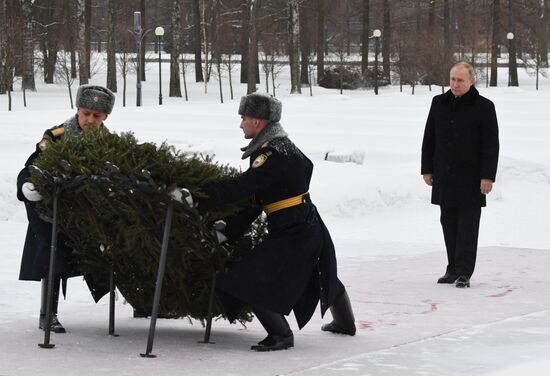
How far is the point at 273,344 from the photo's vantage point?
6176 mm

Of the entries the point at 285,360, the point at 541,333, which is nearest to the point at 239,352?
the point at 285,360

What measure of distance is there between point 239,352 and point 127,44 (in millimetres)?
48198

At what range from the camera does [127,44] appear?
175 ft

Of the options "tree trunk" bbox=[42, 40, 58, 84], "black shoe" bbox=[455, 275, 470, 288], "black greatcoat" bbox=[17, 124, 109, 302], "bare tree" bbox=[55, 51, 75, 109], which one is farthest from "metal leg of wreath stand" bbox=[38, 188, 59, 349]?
"tree trunk" bbox=[42, 40, 58, 84]

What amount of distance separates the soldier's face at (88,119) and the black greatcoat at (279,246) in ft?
3.57

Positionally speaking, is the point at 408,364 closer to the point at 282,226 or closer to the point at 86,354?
the point at 282,226

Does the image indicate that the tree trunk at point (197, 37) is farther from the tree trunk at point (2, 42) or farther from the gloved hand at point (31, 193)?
the gloved hand at point (31, 193)

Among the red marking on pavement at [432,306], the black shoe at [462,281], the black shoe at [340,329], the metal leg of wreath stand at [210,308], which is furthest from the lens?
the black shoe at [462,281]

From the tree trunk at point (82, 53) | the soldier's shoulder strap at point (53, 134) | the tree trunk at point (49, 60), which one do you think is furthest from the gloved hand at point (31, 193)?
the tree trunk at point (49, 60)

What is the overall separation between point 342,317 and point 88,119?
181 centimetres

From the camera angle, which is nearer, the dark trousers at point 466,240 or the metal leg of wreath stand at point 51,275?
the metal leg of wreath stand at point 51,275

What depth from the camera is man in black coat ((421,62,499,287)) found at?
9.02 m

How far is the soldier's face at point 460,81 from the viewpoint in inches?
358

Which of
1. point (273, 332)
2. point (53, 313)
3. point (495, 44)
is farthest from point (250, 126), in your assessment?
point (495, 44)
